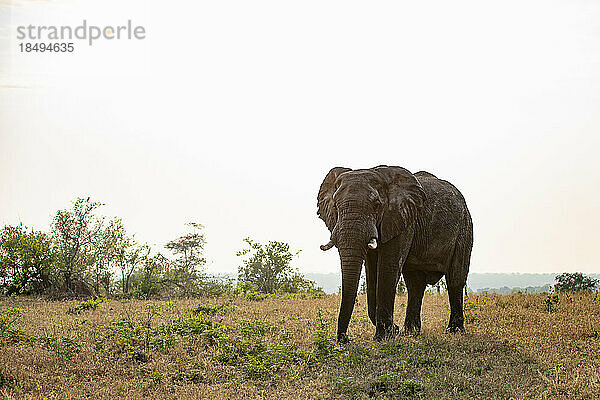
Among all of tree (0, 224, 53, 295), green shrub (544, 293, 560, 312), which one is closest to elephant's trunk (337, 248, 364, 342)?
green shrub (544, 293, 560, 312)

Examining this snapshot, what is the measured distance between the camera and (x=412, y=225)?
473 inches

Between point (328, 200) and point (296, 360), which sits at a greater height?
point (328, 200)

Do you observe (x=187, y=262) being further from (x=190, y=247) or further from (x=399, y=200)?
(x=399, y=200)

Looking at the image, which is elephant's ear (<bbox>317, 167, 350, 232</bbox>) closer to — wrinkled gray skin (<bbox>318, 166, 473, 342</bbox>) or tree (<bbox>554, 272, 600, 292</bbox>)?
wrinkled gray skin (<bbox>318, 166, 473, 342</bbox>)

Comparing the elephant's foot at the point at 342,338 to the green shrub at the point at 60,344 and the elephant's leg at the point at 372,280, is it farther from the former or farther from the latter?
the green shrub at the point at 60,344

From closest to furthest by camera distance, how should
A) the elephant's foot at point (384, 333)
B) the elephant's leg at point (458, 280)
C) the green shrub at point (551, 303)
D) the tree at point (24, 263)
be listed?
the elephant's foot at point (384, 333)
the elephant's leg at point (458, 280)
the green shrub at point (551, 303)
the tree at point (24, 263)

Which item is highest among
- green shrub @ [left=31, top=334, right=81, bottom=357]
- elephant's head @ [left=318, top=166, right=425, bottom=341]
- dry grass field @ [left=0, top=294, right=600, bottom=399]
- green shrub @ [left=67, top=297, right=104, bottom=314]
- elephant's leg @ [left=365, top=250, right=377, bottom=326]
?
elephant's head @ [left=318, top=166, right=425, bottom=341]

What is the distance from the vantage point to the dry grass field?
8961 mm

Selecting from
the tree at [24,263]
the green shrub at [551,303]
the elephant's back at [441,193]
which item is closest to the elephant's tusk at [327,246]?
the elephant's back at [441,193]

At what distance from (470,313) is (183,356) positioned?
773 cm

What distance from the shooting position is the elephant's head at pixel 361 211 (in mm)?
11008

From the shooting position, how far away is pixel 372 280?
12484 mm

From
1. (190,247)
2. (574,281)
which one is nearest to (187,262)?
(190,247)

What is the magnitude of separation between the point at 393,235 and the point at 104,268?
51.3ft
